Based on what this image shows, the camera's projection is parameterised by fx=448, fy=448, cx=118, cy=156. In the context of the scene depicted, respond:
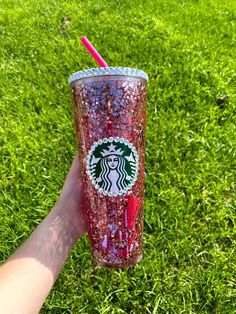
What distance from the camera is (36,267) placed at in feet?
5.57

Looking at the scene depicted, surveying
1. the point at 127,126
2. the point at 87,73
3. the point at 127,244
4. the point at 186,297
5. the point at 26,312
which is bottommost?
the point at 186,297

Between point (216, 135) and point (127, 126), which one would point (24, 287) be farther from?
point (216, 135)

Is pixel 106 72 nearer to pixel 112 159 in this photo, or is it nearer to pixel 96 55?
pixel 96 55

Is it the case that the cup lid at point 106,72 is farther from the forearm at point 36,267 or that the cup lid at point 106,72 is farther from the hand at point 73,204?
the forearm at point 36,267

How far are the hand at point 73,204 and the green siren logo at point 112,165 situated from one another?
0.29m

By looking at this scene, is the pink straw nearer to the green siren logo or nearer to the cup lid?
the cup lid

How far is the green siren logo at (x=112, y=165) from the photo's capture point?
5.17 feet

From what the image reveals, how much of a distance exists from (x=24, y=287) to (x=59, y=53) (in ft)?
7.28

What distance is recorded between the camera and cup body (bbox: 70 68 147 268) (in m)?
1.55

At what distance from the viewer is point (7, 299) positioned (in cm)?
152

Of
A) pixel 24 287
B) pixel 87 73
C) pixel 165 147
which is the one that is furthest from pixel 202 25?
pixel 24 287

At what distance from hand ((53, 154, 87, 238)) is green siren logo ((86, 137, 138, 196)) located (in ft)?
0.97

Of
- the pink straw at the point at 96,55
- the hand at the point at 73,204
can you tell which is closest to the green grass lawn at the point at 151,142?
the hand at the point at 73,204

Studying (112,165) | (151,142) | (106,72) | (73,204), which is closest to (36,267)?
(73,204)
